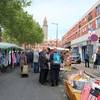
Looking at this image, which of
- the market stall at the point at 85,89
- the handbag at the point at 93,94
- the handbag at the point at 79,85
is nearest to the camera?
the handbag at the point at 93,94

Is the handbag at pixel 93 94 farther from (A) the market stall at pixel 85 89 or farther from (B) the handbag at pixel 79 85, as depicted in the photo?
(B) the handbag at pixel 79 85

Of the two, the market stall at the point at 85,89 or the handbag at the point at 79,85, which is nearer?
the market stall at the point at 85,89

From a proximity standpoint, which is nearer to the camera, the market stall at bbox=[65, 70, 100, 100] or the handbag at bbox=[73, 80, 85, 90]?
the market stall at bbox=[65, 70, 100, 100]

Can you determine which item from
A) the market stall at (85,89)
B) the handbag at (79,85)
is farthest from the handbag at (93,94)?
the handbag at (79,85)

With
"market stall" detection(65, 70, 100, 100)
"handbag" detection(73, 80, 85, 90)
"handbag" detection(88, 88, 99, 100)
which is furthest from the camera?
"handbag" detection(73, 80, 85, 90)

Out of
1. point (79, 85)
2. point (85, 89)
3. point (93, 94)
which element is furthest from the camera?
point (79, 85)

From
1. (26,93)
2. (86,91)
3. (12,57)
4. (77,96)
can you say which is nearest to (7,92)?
(26,93)

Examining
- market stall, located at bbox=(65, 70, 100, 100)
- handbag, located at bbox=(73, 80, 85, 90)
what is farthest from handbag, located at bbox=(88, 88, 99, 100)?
handbag, located at bbox=(73, 80, 85, 90)

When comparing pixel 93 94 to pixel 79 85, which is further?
pixel 79 85

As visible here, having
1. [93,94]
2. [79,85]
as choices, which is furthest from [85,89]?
[79,85]

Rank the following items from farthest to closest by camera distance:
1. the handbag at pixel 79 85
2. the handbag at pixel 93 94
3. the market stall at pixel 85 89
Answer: the handbag at pixel 79 85 → the market stall at pixel 85 89 → the handbag at pixel 93 94

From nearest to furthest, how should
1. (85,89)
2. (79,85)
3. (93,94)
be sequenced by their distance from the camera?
(93,94), (85,89), (79,85)

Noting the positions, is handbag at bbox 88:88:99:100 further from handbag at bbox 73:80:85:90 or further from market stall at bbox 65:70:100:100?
handbag at bbox 73:80:85:90

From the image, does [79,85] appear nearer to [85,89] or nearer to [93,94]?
[85,89]
